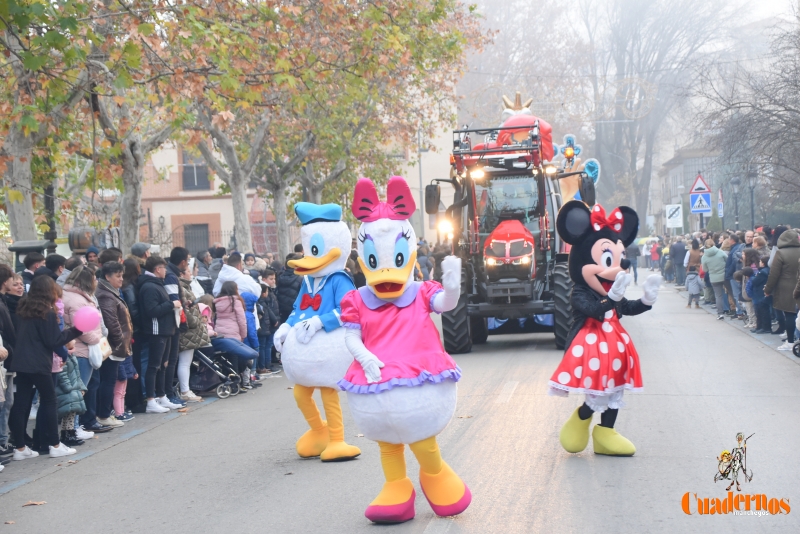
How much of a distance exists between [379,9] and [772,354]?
7.70 metres

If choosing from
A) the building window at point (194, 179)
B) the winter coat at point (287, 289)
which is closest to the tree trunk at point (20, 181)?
the winter coat at point (287, 289)

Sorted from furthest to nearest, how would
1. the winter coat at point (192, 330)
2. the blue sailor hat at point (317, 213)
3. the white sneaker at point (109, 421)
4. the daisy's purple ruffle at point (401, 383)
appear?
the winter coat at point (192, 330) → the white sneaker at point (109, 421) → the blue sailor hat at point (317, 213) → the daisy's purple ruffle at point (401, 383)

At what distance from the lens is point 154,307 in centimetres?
1072

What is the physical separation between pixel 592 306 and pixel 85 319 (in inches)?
178

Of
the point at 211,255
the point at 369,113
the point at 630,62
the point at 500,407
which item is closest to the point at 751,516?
the point at 500,407

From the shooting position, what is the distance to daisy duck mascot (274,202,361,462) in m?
7.86

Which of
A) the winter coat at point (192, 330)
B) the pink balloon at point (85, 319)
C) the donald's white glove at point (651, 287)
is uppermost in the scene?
the donald's white glove at point (651, 287)

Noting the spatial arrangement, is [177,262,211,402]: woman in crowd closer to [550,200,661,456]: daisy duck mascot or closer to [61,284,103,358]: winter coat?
[61,284,103,358]: winter coat

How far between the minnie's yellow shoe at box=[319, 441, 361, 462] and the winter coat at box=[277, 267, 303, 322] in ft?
21.6

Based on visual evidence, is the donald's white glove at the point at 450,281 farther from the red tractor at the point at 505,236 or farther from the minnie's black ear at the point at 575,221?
the red tractor at the point at 505,236

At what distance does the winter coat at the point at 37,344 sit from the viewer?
8.45 m

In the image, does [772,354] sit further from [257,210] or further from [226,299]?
[257,210]

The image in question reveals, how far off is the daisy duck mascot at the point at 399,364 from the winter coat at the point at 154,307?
5048mm

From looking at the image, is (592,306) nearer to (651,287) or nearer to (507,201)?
(651,287)
